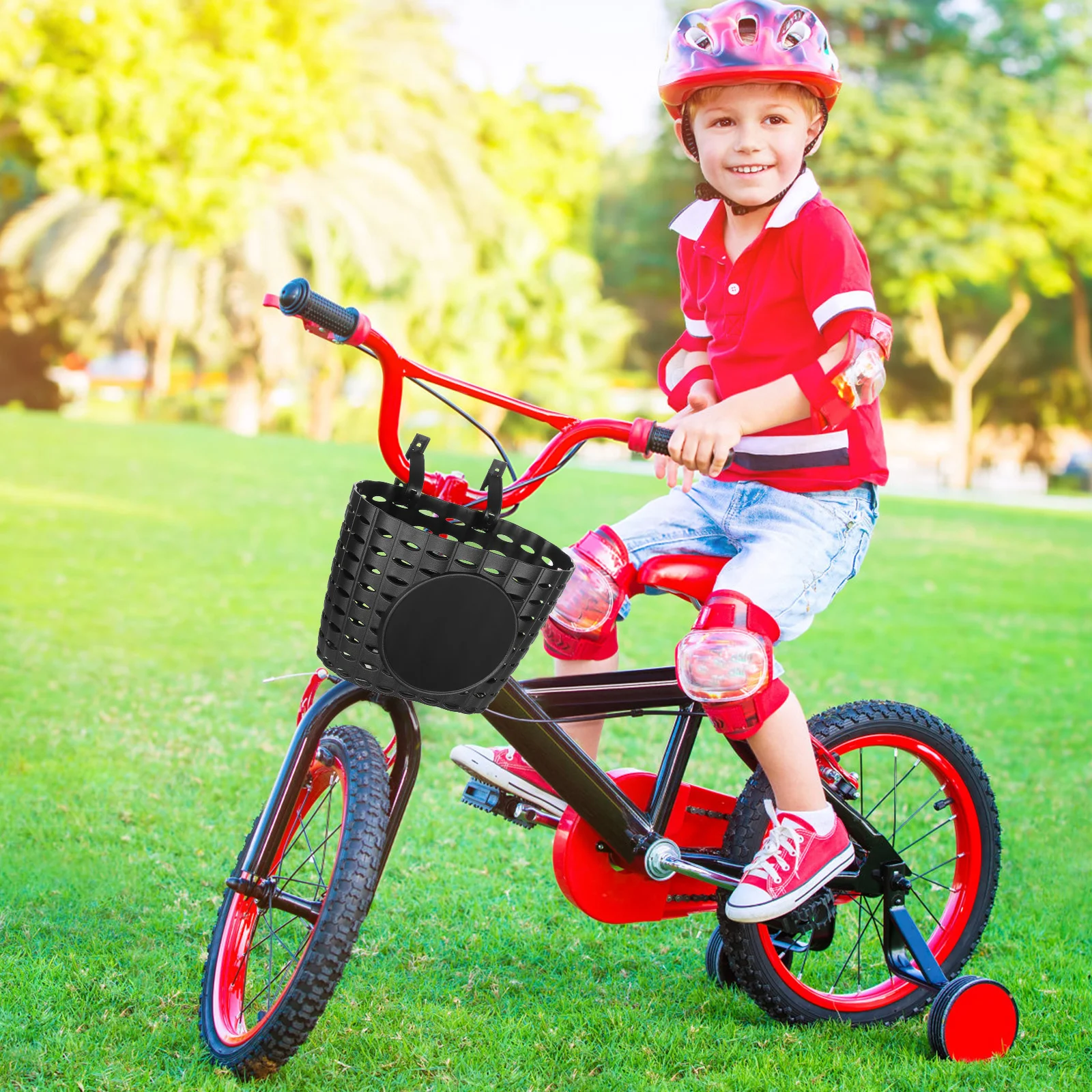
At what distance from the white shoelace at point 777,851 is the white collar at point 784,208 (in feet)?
4.27

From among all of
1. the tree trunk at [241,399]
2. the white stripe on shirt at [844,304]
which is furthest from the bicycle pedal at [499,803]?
the tree trunk at [241,399]

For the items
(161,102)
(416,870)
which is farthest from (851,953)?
(161,102)

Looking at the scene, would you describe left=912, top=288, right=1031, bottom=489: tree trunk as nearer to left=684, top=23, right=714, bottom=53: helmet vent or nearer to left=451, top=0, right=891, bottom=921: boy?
left=451, top=0, right=891, bottom=921: boy

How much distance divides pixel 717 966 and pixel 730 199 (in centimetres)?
186

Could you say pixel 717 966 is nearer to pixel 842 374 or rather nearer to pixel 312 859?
pixel 312 859

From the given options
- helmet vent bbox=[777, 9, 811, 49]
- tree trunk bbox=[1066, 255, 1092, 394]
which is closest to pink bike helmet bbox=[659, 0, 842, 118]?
helmet vent bbox=[777, 9, 811, 49]

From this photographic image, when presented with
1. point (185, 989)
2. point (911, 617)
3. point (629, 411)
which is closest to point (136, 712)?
point (185, 989)

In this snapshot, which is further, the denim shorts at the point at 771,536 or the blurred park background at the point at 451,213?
the blurred park background at the point at 451,213

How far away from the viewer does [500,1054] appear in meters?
2.88

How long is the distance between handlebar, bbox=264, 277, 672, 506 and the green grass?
1244 mm

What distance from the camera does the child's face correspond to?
279 cm

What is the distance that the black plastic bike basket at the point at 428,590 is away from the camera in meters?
2.32

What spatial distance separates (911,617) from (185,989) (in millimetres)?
7294

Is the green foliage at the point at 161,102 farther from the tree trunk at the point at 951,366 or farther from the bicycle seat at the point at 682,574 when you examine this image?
the bicycle seat at the point at 682,574
